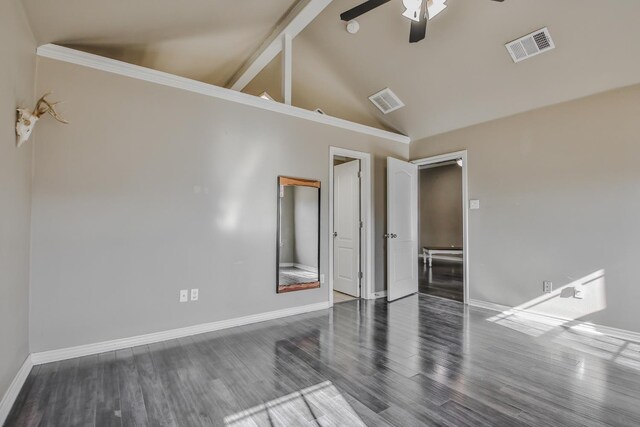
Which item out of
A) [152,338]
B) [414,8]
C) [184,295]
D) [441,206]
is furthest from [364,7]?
[441,206]

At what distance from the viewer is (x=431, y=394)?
2105 millimetres

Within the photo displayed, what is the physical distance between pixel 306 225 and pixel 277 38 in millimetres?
2442

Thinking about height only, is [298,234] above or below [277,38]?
below

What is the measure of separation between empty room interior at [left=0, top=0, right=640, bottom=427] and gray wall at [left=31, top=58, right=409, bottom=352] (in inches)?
0.8

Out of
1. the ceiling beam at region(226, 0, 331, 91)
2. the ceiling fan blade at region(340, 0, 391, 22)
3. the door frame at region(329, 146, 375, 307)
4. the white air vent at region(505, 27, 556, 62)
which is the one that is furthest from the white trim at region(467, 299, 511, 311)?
the ceiling beam at region(226, 0, 331, 91)

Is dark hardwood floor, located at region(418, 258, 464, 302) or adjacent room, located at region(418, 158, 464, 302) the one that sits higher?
adjacent room, located at region(418, 158, 464, 302)

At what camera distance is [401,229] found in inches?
191

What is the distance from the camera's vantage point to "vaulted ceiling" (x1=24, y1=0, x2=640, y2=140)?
2.72 m

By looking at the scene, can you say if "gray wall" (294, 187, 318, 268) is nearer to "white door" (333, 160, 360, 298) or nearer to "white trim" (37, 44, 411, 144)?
"white door" (333, 160, 360, 298)

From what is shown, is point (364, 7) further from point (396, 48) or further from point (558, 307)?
point (558, 307)

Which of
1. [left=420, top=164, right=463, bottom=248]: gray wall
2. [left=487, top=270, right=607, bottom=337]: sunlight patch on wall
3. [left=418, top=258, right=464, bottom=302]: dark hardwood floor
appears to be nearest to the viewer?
[left=487, top=270, right=607, bottom=337]: sunlight patch on wall

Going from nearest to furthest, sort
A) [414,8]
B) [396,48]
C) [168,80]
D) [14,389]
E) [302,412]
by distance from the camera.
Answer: [302,412] < [14,389] < [414,8] < [168,80] < [396,48]

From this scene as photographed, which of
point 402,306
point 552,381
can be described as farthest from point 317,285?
point 552,381

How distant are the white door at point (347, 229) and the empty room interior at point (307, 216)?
0.05 metres
